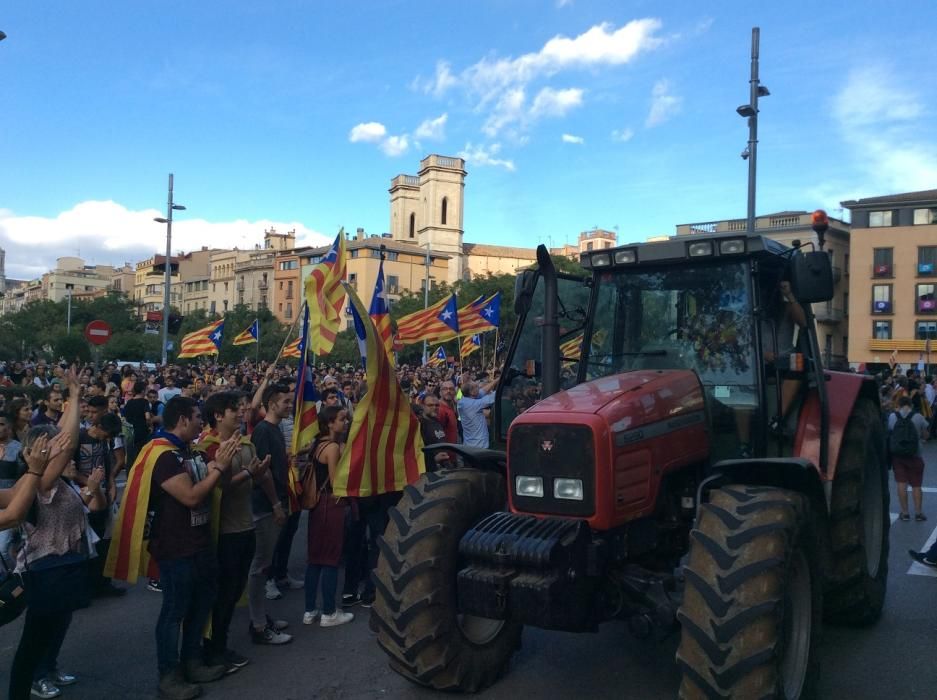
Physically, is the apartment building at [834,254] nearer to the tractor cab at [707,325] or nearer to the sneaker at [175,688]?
the tractor cab at [707,325]

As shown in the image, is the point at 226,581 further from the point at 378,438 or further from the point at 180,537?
the point at 378,438

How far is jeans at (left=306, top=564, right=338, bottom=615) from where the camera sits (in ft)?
20.5

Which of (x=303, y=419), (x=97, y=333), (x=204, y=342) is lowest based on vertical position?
(x=303, y=419)

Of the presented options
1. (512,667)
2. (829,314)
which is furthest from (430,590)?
(829,314)

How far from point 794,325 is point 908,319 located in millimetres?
54334

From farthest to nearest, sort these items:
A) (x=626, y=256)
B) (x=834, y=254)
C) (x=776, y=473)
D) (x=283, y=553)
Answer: (x=834, y=254) < (x=283, y=553) < (x=626, y=256) < (x=776, y=473)

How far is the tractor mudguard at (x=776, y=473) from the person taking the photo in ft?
14.2

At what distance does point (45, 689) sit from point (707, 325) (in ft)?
15.1

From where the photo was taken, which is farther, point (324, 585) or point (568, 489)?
point (324, 585)

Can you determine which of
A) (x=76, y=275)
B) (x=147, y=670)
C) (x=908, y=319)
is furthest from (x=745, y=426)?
(x=76, y=275)

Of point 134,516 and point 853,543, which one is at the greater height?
point 134,516

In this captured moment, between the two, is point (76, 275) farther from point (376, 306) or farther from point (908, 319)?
point (376, 306)

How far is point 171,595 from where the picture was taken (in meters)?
4.84

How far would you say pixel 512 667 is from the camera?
520 cm
